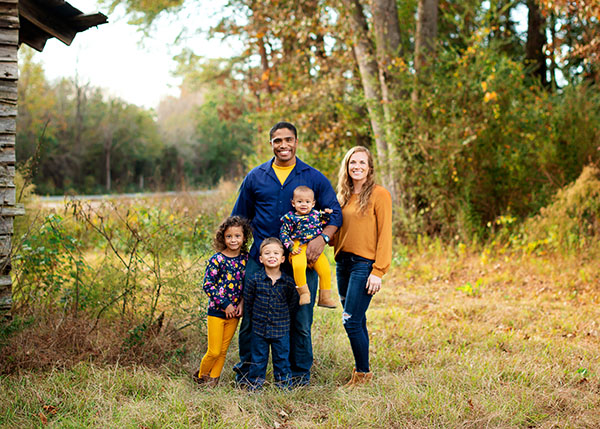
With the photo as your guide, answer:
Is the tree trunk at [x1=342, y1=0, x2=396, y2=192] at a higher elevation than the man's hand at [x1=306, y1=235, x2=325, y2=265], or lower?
higher

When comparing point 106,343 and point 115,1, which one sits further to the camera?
point 115,1

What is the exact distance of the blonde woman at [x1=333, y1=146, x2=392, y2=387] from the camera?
3.79 meters

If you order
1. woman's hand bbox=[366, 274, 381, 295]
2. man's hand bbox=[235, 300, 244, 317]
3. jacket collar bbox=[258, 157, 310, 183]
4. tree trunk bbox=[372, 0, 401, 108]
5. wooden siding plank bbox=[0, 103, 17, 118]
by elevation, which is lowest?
man's hand bbox=[235, 300, 244, 317]

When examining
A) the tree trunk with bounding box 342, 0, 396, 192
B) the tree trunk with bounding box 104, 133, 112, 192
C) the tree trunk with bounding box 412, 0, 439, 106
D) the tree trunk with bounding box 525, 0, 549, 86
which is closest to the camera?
the tree trunk with bounding box 412, 0, 439, 106

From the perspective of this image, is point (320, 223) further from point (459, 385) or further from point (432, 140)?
point (432, 140)

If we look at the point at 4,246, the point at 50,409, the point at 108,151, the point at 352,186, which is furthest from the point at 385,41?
the point at 108,151

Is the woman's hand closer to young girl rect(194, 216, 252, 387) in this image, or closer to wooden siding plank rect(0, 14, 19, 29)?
young girl rect(194, 216, 252, 387)

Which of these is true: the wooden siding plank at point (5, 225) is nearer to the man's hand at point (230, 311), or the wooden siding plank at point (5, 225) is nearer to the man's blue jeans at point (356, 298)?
the man's hand at point (230, 311)

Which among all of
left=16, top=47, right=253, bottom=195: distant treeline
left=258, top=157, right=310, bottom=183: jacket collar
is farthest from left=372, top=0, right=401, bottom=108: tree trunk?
left=16, top=47, right=253, bottom=195: distant treeline

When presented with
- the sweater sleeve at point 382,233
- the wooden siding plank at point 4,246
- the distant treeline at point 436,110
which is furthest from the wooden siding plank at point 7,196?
the distant treeline at point 436,110

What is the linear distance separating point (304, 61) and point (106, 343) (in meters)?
9.49

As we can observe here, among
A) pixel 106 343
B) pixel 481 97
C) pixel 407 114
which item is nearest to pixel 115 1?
pixel 407 114

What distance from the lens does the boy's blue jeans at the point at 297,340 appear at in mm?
3875

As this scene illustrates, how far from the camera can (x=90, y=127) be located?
96.7ft
